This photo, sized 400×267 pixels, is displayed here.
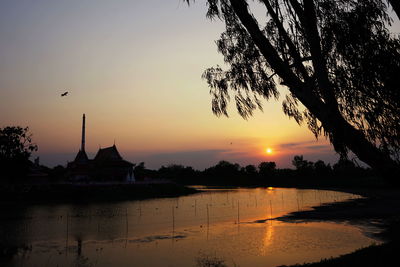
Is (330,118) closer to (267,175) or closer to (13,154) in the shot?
(13,154)

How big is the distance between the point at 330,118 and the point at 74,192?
53.5m

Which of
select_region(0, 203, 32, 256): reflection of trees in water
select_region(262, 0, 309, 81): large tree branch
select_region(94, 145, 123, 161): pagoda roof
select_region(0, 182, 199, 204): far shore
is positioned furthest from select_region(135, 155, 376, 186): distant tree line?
select_region(262, 0, 309, 81): large tree branch

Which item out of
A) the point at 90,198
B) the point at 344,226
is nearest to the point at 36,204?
the point at 90,198

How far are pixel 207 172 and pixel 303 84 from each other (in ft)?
428

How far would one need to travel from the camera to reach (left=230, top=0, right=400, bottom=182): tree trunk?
6.97 meters

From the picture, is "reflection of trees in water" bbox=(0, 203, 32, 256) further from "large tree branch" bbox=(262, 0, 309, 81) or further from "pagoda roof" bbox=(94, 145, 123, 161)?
"pagoda roof" bbox=(94, 145, 123, 161)

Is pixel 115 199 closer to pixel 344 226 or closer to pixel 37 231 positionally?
pixel 37 231

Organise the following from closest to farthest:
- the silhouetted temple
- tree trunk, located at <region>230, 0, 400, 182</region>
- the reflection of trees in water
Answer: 1. tree trunk, located at <region>230, 0, 400, 182</region>
2. the reflection of trees in water
3. the silhouetted temple

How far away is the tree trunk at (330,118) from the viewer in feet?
22.9

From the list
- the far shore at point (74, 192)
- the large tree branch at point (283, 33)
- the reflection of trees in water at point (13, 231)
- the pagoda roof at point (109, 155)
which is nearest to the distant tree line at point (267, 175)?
the pagoda roof at point (109, 155)

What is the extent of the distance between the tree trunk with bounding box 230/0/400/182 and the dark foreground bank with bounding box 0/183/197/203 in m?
50.1

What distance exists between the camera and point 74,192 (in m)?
55.0

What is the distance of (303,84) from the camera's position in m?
7.78

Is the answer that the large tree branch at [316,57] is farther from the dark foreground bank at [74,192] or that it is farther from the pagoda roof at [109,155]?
the pagoda roof at [109,155]
